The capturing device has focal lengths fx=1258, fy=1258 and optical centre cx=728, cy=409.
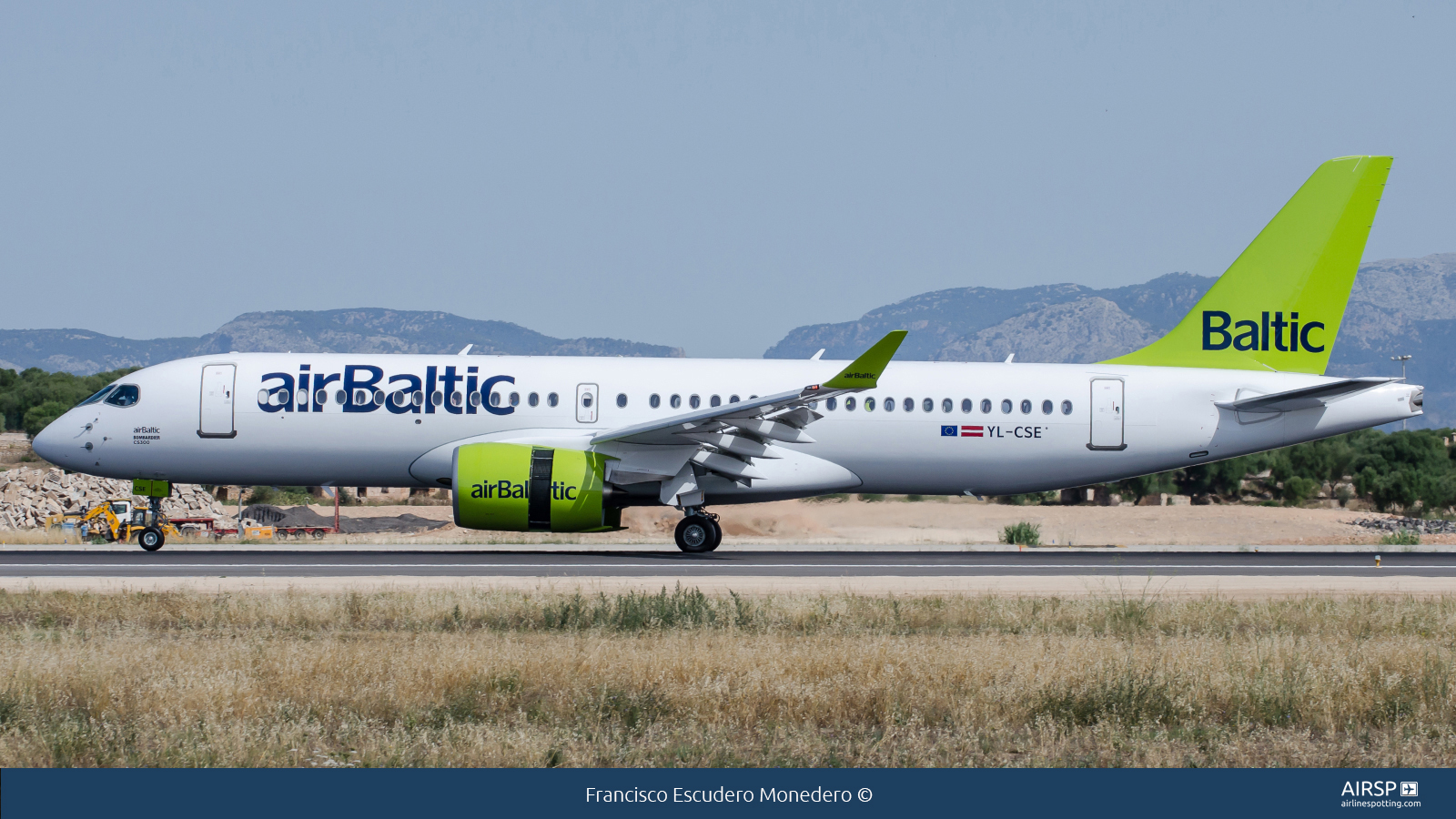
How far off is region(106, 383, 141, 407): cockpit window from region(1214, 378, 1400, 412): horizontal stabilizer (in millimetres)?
21487

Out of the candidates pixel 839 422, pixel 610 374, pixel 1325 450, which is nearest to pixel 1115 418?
pixel 839 422

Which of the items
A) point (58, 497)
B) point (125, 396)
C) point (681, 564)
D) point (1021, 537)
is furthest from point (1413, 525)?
point (58, 497)

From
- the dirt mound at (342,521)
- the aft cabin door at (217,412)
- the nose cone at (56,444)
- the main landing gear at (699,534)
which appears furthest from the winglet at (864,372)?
the dirt mound at (342,521)

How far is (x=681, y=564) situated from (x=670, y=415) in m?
3.91

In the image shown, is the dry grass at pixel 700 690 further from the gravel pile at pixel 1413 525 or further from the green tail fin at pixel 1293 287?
the gravel pile at pixel 1413 525

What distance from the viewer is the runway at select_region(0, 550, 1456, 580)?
19.5 meters

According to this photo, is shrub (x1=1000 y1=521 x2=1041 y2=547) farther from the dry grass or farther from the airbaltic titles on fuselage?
the dry grass

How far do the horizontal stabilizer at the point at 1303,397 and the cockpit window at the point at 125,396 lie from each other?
846 inches

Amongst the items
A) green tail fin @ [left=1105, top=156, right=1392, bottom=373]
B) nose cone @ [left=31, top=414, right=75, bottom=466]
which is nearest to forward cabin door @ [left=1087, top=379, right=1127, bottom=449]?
green tail fin @ [left=1105, top=156, right=1392, bottom=373]

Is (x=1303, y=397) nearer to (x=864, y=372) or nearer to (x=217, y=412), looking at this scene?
(x=864, y=372)

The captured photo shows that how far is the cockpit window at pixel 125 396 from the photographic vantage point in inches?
952

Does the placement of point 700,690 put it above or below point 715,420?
below

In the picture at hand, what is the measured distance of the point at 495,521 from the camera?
21.9 metres

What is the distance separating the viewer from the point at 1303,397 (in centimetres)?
2475
